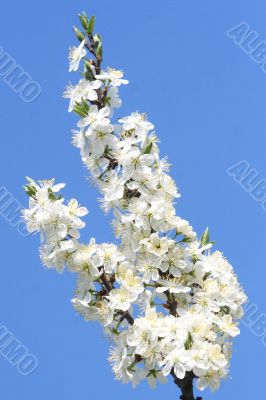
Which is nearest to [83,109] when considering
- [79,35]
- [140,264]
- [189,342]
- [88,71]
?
[88,71]

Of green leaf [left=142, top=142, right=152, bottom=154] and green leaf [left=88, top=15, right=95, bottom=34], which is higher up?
green leaf [left=88, top=15, right=95, bottom=34]

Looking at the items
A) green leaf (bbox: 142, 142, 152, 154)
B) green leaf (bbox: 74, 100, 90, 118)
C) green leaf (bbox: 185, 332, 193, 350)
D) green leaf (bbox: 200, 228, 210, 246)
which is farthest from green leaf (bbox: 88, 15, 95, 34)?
green leaf (bbox: 185, 332, 193, 350)

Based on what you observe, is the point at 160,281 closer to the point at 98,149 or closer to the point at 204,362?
the point at 204,362

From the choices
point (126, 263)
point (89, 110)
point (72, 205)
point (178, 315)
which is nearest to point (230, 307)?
point (178, 315)

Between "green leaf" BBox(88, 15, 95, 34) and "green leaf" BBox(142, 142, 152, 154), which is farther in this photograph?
"green leaf" BBox(88, 15, 95, 34)

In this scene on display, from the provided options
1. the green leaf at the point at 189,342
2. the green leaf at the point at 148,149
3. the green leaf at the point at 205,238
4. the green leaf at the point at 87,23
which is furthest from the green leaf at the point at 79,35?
the green leaf at the point at 189,342

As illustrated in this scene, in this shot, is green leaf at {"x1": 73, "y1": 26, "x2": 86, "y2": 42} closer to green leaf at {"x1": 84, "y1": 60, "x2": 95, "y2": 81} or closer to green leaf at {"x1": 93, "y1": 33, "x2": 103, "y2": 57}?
green leaf at {"x1": 93, "y1": 33, "x2": 103, "y2": 57}

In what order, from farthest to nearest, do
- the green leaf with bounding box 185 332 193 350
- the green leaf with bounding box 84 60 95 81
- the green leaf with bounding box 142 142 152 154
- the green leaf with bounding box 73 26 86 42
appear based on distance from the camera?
the green leaf with bounding box 73 26 86 42 → the green leaf with bounding box 84 60 95 81 → the green leaf with bounding box 142 142 152 154 → the green leaf with bounding box 185 332 193 350

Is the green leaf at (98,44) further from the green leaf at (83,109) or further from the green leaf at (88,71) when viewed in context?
the green leaf at (83,109)

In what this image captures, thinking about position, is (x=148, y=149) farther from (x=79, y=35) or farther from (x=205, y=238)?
A: (x=79, y=35)
